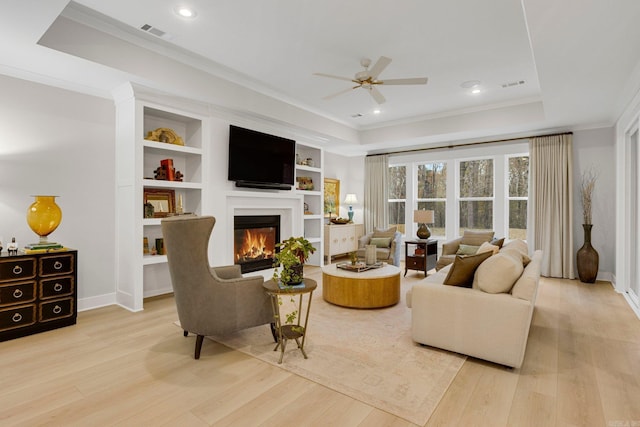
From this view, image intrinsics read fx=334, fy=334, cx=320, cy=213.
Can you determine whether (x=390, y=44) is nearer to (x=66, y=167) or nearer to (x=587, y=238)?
(x=66, y=167)

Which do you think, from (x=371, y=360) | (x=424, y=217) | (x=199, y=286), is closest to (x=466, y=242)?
(x=424, y=217)

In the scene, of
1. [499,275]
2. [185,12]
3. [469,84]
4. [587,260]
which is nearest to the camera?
[499,275]

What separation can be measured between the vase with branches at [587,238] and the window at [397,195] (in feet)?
10.7

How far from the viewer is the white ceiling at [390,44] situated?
2.63m

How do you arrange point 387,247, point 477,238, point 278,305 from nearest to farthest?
point 278,305 < point 477,238 < point 387,247

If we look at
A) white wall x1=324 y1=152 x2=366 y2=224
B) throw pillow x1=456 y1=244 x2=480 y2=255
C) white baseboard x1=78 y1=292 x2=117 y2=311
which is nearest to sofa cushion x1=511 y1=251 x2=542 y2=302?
throw pillow x1=456 y1=244 x2=480 y2=255

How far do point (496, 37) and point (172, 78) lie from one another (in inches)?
141

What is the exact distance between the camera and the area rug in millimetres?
2111

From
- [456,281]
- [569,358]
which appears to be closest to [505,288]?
[456,281]

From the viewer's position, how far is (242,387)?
2.23m

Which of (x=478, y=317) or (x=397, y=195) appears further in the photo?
(x=397, y=195)

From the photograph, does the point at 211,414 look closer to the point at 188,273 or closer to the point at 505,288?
the point at 188,273

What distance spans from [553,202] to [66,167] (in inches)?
279

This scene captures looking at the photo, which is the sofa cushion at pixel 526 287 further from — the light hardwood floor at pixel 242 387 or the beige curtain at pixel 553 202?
the beige curtain at pixel 553 202
